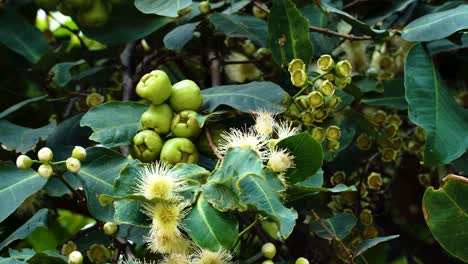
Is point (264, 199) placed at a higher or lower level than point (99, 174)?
higher

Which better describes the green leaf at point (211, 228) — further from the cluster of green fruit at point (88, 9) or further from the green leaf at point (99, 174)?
the cluster of green fruit at point (88, 9)

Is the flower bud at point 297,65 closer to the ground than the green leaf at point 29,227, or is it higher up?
higher up

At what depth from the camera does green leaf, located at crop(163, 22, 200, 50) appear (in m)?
1.69

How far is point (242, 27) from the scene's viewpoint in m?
1.69

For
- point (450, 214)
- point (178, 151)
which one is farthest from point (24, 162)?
point (450, 214)

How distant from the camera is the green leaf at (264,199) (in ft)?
3.59

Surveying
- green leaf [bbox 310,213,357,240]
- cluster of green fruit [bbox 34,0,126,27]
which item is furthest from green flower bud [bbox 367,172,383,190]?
cluster of green fruit [bbox 34,0,126,27]

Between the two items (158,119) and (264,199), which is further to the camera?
(158,119)

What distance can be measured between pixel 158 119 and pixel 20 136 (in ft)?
1.18

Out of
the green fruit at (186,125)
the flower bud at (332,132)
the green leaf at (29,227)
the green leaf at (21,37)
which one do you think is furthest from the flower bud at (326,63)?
the green leaf at (21,37)

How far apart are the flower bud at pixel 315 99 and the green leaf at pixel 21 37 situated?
0.77 meters

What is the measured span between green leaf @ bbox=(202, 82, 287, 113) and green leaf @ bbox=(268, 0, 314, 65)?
0.09 m

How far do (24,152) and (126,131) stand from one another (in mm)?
230

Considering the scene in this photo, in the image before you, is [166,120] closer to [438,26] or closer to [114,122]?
[114,122]
